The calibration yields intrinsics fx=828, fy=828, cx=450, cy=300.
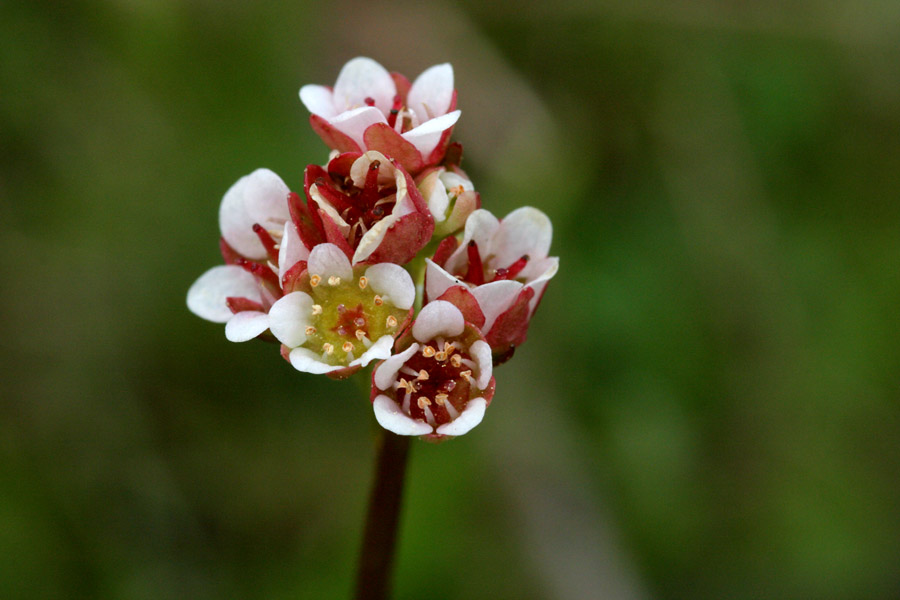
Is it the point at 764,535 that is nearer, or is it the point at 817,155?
the point at 764,535

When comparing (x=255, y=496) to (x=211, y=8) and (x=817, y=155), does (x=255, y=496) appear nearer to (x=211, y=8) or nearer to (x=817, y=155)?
(x=211, y=8)

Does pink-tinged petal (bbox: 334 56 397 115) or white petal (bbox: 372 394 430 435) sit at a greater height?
pink-tinged petal (bbox: 334 56 397 115)

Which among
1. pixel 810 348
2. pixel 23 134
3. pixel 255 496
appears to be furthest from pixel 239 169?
pixel 810 348

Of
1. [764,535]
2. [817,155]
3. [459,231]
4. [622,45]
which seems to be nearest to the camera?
[459,231]

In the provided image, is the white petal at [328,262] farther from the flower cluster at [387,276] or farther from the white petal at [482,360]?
the white petal at [482,360]

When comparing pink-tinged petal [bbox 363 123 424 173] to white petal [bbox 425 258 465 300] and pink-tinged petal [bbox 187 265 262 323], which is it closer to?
white petal [bbox 425 258 465 300]

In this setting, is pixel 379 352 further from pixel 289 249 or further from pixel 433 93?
pixel 433 93

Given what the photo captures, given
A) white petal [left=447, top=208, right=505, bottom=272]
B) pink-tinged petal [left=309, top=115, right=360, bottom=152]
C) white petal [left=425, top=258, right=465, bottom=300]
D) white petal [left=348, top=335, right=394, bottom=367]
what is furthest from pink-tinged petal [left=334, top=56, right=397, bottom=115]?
white petal [left=348, top=335, right=394, bottom=367]

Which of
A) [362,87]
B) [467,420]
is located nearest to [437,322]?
[467,420]
